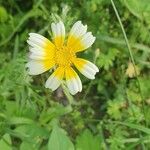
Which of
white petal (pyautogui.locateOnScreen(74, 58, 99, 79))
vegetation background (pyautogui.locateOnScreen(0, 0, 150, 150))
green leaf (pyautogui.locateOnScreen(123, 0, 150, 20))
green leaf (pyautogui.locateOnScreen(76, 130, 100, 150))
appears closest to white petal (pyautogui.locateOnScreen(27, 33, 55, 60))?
white petal (pyautogui.locateOnScreen(74, 58, 99, 79))

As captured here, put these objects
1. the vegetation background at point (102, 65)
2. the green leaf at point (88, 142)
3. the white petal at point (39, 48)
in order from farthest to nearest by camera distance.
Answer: the vegetation background at point (102, 65) → the green leaf at point (88, 142) → the white petal at point (39, 48)

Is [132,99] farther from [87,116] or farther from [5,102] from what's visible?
[5,102]

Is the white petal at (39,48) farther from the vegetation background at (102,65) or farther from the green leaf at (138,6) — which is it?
the green leaf at (138,6)

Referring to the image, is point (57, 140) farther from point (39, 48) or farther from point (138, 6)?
point (138, 6)

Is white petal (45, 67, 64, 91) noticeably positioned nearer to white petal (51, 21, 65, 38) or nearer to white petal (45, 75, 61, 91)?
white petal (45, 75, 61, 91)

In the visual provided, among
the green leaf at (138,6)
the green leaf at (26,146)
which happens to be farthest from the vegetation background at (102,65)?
the green leaf at (26,146)

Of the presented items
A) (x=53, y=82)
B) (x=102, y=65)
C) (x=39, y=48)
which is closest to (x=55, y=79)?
(x=53, y=82)

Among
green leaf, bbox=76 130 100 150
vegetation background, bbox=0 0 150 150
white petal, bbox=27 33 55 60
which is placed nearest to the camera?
white petal, bbox=27 33 55 60

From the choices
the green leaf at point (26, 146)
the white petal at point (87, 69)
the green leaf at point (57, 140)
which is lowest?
the green leaf at point (57, 140)
